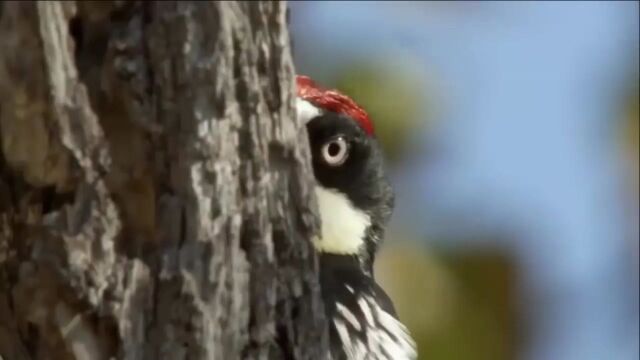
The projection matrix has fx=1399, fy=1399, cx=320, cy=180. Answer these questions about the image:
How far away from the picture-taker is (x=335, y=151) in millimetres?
1234

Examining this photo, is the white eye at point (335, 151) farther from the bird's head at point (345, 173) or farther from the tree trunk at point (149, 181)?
the tree trunk at point (149, 181)

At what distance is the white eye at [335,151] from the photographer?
1221 millimetres

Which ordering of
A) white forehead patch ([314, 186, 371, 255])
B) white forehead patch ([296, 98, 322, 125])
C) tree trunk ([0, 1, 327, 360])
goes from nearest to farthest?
tree trunk ([0, 1, 327, 360])
white forehead patch ([296, 98, 322, 125])
white forehead patch ([314, 186, 371, 255])

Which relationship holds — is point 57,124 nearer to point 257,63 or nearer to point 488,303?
point 257,63

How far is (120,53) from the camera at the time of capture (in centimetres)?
83

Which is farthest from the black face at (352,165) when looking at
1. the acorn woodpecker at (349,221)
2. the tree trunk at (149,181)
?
the tree trunk at (149,181)

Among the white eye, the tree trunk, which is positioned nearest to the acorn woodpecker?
the white eye

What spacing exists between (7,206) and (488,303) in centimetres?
163

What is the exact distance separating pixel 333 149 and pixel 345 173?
49 millimetres

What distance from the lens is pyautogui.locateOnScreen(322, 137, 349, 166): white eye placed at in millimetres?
1221

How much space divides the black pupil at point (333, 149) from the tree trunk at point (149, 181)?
303 mm

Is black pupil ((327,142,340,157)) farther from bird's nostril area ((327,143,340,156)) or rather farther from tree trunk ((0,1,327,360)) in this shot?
tree trunk ((0,1,327,360))

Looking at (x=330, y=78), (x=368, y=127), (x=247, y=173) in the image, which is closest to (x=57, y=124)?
(x=247, y=173)

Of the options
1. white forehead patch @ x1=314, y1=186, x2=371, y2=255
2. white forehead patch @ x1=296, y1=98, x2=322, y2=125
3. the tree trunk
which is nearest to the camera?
the tree trunk
